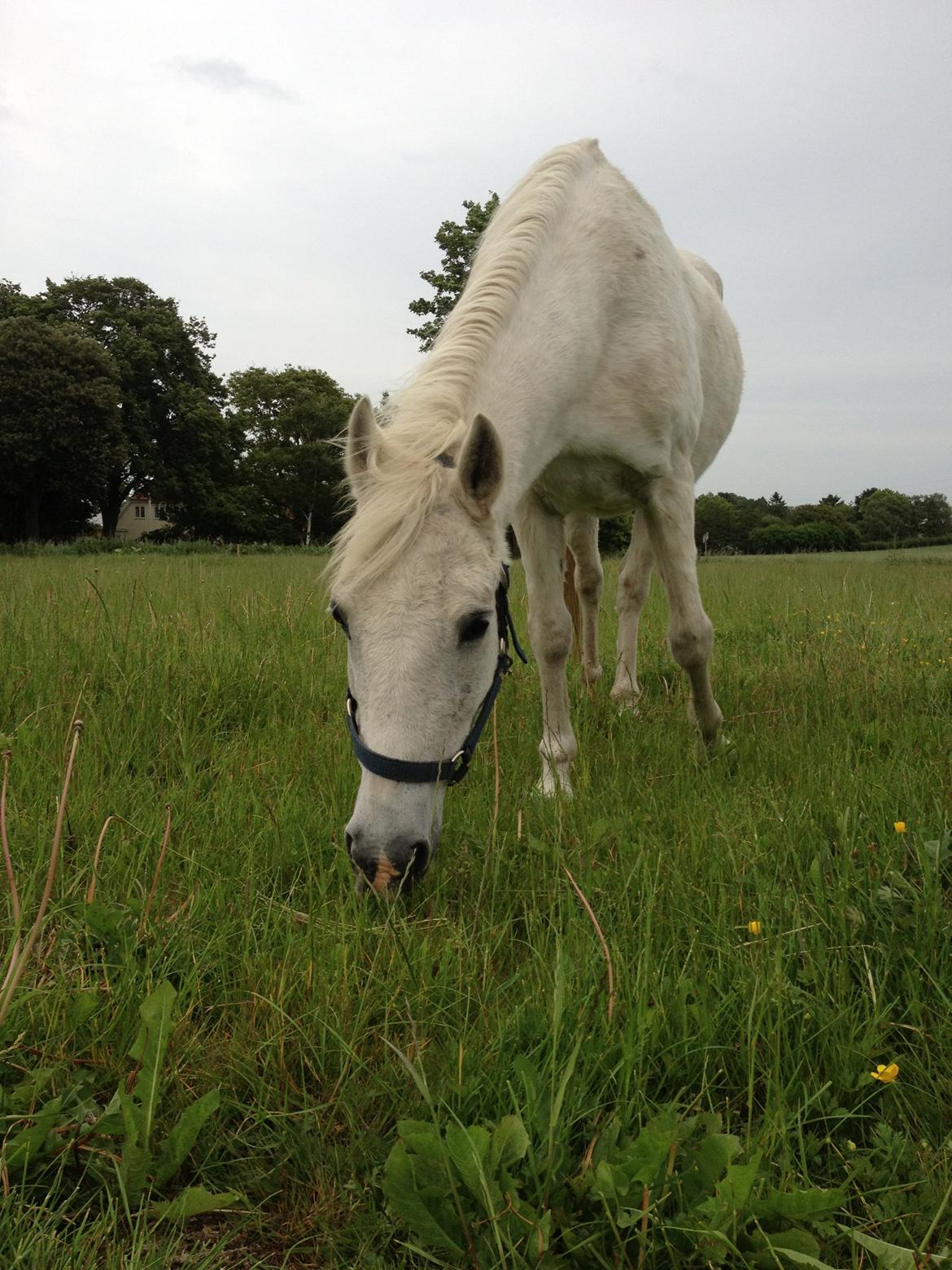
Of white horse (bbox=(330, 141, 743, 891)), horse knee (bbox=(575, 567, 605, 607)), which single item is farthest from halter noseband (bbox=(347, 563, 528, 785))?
horse knee (bbox=(575, 567, 605, 607))

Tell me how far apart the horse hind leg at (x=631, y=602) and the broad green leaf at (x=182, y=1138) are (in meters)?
4.42

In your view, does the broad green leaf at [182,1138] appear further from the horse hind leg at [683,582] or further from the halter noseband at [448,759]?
the horse hind leg at [683,582]

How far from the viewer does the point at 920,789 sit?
277 cm

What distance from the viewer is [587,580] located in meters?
5.85

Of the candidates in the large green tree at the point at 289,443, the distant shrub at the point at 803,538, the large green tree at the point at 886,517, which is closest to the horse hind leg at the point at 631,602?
the large green tree at the point at 289,443

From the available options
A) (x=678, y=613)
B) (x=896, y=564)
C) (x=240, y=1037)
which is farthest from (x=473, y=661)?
(x=896, y=564)

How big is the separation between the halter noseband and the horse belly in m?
1.02

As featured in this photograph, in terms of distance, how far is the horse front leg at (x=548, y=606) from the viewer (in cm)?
396

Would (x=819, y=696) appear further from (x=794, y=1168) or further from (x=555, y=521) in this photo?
(x=794, y=1168)

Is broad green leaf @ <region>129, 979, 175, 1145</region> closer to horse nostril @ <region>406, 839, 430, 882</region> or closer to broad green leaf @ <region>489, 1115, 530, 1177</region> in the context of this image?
broad green leaf @ <region>489, 1115, 530, 1177</region>

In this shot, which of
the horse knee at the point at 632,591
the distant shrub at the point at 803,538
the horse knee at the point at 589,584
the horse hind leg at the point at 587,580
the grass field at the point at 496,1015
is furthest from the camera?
the distant shrub at the point at 803,538

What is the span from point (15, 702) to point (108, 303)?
44650mm

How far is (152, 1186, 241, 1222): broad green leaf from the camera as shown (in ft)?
4.07

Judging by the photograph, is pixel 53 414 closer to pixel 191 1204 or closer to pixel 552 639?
pixel 552 639
